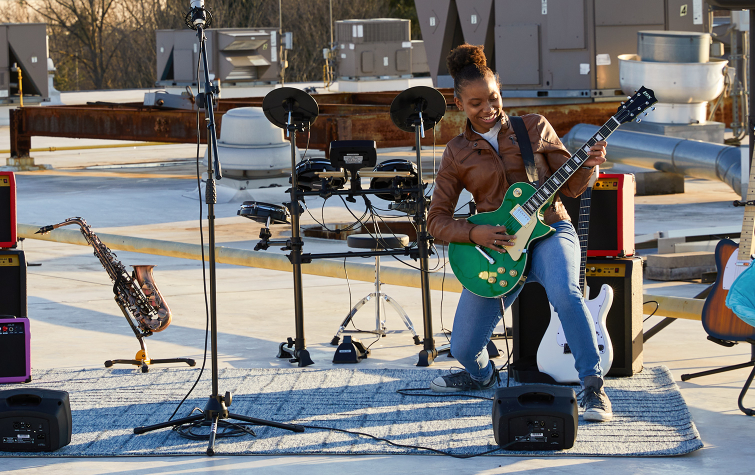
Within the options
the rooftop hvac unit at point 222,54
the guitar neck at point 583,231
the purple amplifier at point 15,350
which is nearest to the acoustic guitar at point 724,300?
the guitar neck at point 583,231

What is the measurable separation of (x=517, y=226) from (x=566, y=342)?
1.00 m

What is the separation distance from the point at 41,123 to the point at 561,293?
1513cm

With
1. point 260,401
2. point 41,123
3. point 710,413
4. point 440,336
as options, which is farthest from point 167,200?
point 710,413

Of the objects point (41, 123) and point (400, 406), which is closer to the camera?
point (400, 406)

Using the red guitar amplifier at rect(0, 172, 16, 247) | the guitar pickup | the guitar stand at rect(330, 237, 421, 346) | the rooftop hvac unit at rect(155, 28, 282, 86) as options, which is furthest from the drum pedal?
the rooftop hvac unit at rect(155, 28, 282, 86)

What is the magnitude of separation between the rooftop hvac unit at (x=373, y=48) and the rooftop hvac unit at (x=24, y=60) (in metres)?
9.19

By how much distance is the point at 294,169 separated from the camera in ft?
22.6

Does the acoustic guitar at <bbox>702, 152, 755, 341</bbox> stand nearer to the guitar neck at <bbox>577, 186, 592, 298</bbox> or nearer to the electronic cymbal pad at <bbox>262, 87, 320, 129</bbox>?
the guitar neck at <bbox>577, 186, 592, 298</bbox>

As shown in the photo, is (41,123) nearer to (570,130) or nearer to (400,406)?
(570,130)

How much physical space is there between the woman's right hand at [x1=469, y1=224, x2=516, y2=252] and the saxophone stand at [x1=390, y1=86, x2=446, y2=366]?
1.24 meters

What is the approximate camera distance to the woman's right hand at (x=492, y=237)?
219 inches

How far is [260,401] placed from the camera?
6.02 meters

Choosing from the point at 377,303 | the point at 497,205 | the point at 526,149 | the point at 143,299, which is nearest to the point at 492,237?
the point at 497,205

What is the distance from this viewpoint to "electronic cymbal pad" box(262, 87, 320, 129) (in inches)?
274
